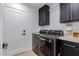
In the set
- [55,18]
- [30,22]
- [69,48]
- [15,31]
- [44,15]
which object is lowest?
[69,48]

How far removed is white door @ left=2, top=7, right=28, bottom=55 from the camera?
161cm

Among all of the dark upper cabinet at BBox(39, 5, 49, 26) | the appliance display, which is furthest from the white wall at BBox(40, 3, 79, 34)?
the appliance display

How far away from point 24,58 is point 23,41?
1.66m

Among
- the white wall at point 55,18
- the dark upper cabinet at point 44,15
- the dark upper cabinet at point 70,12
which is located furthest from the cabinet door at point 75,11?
the dark upper cabinet at point 44,15

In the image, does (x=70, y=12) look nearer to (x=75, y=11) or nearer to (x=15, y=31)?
(x=75, y=11)

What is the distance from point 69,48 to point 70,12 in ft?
2.21

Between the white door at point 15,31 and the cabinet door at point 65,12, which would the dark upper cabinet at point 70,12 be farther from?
the white door at point 15,31

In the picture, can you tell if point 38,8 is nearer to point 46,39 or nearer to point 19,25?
point 19,25

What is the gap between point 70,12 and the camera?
135cm

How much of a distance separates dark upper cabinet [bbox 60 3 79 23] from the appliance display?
47 cm

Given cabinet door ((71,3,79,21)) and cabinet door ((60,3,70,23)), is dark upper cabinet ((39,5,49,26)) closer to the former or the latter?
cabinet door ((60,3,70,23))

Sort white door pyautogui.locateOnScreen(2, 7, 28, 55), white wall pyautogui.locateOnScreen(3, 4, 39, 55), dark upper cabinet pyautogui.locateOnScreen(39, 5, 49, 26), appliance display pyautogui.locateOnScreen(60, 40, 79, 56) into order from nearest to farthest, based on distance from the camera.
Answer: appliance display pyautogui.locateOnScreen(60, 40, 79, 56) < white door pyautogui.locateOnScreen(2, 7, 28, 55) < white wall pyautogui.locateOnScreen(3, 4, 39, 55) < dark upper cabinet pyautogui.locateOnScreen(39, 5, 49, 26)

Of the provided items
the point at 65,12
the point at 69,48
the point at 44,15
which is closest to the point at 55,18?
the point at 44,15

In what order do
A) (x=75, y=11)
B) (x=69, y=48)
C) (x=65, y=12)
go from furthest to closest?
1. (x=65, y=12)
2. (x=75, y=11)
3. (x=69, y=48)
